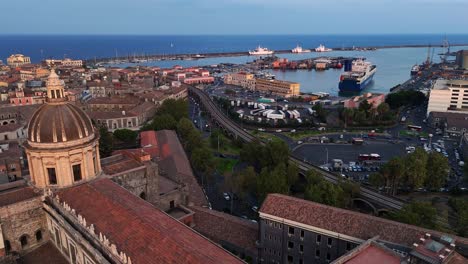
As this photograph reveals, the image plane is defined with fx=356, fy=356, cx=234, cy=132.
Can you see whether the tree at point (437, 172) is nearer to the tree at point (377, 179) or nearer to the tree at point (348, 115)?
the tree at point (377, 179)

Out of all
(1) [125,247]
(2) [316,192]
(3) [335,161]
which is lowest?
(3) [335,161]

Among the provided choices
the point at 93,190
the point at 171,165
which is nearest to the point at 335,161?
the point at 171,165

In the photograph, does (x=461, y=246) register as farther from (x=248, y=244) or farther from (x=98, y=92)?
(x=98, y=92)

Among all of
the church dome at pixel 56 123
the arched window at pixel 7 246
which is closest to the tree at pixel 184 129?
the church dome at pixel 56 123

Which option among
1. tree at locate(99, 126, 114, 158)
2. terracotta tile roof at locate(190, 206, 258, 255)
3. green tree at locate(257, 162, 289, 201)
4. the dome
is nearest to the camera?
the dome

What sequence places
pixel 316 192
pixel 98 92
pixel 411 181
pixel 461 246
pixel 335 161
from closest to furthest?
pixel 461 246 < pixel 316 192 < pixel 411 181 < pixel 335 161 < pixel 98 92

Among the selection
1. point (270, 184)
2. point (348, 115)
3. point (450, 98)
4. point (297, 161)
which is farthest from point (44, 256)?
point (450, 98)

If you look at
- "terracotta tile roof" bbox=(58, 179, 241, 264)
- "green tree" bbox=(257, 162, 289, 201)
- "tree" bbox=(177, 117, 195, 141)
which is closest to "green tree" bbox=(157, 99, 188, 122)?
"tree" bbox=(177, 117, 195, 141)

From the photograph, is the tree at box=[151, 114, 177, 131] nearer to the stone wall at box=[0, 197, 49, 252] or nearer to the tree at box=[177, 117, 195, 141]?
the tree at box=[177, 117, 195, 141]
